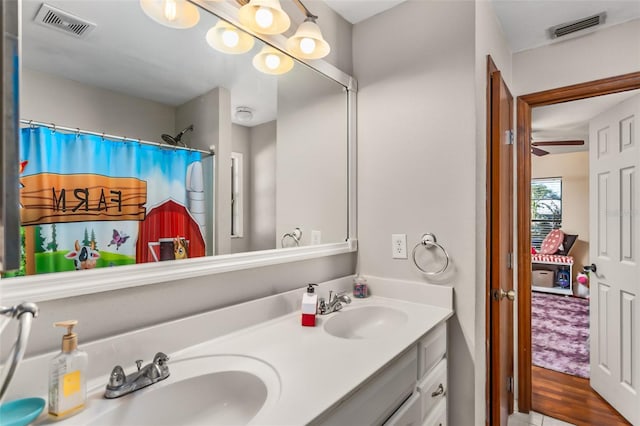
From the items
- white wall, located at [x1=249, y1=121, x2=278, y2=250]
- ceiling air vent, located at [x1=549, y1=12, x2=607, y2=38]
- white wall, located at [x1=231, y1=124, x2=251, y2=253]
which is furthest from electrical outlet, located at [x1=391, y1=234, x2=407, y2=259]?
ceiling air vent, located at [x1=549, y1=12, x2=607, y2=38]

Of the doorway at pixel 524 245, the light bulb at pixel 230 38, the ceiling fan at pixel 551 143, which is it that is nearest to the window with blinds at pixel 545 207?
the ceiling fan at pixel 551 143

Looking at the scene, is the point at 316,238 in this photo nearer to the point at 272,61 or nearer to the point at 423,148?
the point at 423,148

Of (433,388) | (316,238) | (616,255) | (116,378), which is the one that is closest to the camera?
(116,378)

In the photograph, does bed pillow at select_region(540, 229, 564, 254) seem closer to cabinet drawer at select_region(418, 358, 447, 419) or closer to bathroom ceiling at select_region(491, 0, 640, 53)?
bathroom ceiling at select_region(491, 0, 640, 53)

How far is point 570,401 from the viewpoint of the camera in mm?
2230

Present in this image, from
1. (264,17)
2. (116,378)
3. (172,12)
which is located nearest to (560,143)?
(264,17)

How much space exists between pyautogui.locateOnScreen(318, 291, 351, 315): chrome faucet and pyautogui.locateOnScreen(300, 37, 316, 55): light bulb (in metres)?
1.08

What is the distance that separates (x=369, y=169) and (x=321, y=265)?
57 centimetres

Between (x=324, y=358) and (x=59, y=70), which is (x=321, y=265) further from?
(x=59, y=70)

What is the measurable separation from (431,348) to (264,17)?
1.39 metres

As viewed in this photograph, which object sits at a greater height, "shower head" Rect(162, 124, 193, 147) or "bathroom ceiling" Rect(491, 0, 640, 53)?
"bathroom ceiling" Rect(491, 0, 640, 53)

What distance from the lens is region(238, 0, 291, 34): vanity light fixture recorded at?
1177 millimetres

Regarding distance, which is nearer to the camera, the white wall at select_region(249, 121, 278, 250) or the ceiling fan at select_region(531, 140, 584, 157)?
the white wall at select_region(249, 121, 278, 250)

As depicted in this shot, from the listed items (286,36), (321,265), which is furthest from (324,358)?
(286,36)
